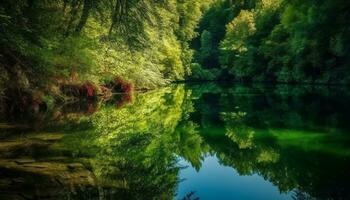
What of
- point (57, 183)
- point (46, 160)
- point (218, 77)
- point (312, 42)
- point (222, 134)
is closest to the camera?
point (57, 183)

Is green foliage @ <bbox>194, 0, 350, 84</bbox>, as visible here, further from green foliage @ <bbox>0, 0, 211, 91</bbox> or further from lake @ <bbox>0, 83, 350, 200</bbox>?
lake @ <bbox>0, 83, 350, 200</bbox>

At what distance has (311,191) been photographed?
7.04 m

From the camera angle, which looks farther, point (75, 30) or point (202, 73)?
point (202, 73)

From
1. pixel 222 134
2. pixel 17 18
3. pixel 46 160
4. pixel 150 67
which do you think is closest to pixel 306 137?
pixel 222 134

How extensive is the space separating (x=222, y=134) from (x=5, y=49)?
21.7ft

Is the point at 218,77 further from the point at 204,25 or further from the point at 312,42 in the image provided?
the point at 312,42

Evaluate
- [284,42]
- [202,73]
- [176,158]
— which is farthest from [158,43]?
[202,73]

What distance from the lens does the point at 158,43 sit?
20.9m

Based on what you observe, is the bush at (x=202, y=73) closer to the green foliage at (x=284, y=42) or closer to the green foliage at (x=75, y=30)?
the green foliage at (x=284, y=42)

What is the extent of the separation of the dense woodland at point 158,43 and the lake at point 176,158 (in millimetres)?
2423

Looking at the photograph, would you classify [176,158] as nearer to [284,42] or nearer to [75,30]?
[75,30]

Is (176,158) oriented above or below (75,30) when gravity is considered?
below

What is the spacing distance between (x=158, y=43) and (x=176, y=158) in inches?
447

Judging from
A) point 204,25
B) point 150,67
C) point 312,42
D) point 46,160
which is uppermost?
point 204,25
